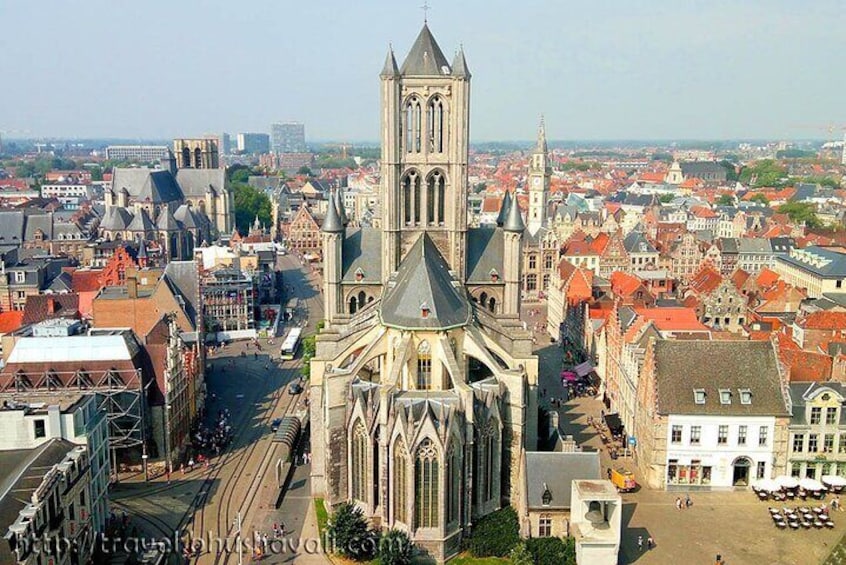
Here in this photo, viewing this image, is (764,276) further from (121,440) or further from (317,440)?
(121,440)

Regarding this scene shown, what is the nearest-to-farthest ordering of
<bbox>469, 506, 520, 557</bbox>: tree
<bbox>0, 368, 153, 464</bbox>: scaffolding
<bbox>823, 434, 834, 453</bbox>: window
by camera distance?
1. <bbox>469, 506, 520, 557</bbox>: tree
2. <bbox>823, 434, 834, 453</bbox>: window
3. <bbox>0, 368, 153, 464</bbox>: scaffolding

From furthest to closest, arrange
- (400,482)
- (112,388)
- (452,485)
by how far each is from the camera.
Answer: (112,388)
(452,485)
(400,482)

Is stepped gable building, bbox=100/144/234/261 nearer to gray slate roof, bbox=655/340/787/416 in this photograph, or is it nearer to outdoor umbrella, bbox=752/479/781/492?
gray slate roof, bbox=655/340/787/416

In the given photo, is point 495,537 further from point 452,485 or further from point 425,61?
point 425,61

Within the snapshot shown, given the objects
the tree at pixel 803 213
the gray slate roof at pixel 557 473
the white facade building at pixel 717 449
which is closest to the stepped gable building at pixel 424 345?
the gray slate roof at pixel 557 473

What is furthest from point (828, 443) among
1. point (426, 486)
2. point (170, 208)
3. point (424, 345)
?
point (170, 208)

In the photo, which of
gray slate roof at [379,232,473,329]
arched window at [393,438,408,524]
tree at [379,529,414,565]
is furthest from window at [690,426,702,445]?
tree at [379,529,414,565]
